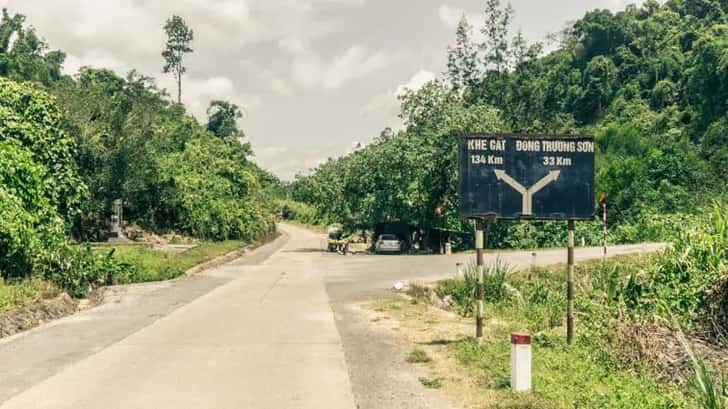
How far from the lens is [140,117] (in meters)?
39.1

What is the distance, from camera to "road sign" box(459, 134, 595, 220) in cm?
1093

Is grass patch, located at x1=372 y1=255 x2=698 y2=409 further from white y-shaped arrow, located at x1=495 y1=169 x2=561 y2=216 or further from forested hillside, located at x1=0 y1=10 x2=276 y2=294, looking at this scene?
forested hillside, located at x1=0 y1=10 x2=276 y2=294

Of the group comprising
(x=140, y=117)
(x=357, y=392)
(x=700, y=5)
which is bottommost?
(x=357, y=392)

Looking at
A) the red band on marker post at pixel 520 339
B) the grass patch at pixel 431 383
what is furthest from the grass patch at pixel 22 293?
the red band on marker post at pixel 520 339

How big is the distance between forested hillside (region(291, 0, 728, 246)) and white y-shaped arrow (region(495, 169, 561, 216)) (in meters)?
27.5

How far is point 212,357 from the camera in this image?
10.5 m

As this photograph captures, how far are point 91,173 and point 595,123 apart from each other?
210 ft

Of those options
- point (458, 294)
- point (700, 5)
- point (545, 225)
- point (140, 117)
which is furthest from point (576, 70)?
point (458, 294)

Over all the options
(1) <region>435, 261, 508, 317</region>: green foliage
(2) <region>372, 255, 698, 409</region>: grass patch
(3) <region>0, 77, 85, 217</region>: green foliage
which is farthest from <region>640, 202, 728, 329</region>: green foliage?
(3) <region>0, 77, 85, 217</region>: green foliage

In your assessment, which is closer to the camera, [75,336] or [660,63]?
[75,336]

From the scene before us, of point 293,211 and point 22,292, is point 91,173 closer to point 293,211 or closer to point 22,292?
point 22,292

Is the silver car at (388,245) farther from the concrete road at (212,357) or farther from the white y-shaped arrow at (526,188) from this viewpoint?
the white y-shaped arrow at (526,188)

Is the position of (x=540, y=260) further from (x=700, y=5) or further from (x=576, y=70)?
(x=700, y=5)

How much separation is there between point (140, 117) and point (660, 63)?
6463cm
